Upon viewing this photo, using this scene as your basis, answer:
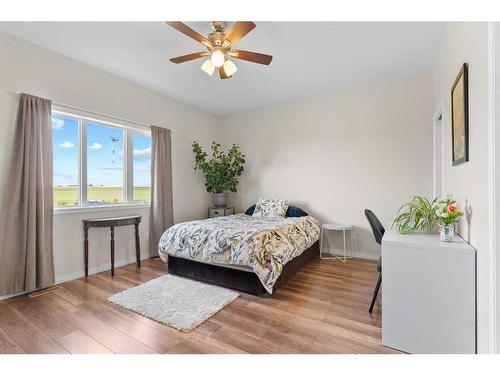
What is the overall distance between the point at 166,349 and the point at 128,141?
2.94 m

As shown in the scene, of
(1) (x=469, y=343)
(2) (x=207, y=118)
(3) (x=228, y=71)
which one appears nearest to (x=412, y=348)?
(1) (x=469, y=343)

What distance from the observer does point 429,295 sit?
152 cm

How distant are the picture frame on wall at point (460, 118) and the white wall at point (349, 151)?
157cm

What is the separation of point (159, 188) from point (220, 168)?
1.18 meters

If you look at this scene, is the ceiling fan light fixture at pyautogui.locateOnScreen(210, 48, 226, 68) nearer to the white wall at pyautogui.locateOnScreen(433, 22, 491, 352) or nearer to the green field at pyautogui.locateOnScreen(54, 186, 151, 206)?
the white wall at pyautogui.locateOnScreen(433, 22, 491, 352)

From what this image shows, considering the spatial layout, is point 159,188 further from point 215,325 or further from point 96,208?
point 215,325

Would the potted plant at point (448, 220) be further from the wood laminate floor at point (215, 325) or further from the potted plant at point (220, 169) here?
the potted plant at point (220, 169)

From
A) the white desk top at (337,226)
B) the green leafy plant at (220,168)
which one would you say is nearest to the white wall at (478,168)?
the white desk top at (337,226)

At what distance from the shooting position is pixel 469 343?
1.41 m

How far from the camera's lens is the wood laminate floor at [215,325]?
5.38ft

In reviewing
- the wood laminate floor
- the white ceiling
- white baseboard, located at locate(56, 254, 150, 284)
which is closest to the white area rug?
the wood laminate floor

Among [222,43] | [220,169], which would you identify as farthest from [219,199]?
[222,43]
